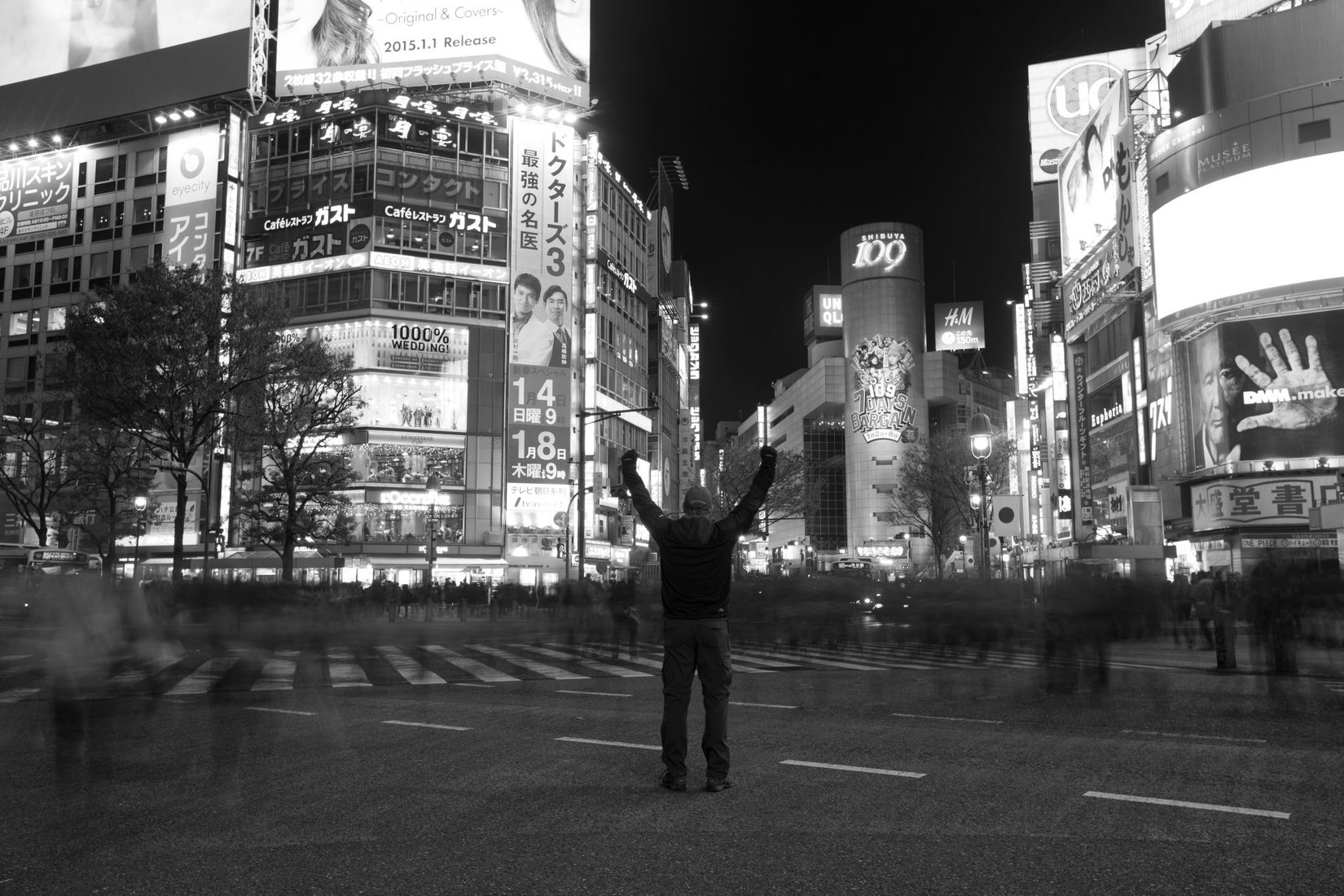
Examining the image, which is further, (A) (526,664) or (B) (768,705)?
(A) (526,664)

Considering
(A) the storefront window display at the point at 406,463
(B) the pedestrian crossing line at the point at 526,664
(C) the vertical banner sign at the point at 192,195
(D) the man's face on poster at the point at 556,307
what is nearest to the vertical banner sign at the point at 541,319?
(D) the man's face on poster at the point at 556,307

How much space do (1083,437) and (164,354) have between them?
174ft

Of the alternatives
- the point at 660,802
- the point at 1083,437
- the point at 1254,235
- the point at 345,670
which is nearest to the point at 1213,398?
the point at 1254,235

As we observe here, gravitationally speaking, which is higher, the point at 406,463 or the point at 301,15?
the point at 301,15

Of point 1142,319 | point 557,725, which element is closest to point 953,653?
point 557,725

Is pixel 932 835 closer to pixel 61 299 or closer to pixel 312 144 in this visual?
pixel 312 144

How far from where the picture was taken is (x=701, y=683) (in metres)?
6.43

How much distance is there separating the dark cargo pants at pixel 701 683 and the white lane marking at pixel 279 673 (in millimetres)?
7226

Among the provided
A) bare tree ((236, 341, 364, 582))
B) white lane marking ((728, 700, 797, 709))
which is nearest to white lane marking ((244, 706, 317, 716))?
white lane marking ((728, 700, 797, 709))

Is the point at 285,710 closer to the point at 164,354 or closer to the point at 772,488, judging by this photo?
the point at 164,354

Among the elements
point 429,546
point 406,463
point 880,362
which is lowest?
point 429,546

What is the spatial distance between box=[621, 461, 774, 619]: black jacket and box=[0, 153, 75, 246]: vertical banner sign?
7213cm

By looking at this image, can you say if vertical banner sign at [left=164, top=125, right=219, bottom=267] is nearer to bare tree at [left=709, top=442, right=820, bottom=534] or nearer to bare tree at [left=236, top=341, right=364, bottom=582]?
bare tree at [left=236, top=341, right=364, bottom=582]

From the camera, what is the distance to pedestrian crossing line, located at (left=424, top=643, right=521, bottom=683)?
13883 millimetres
